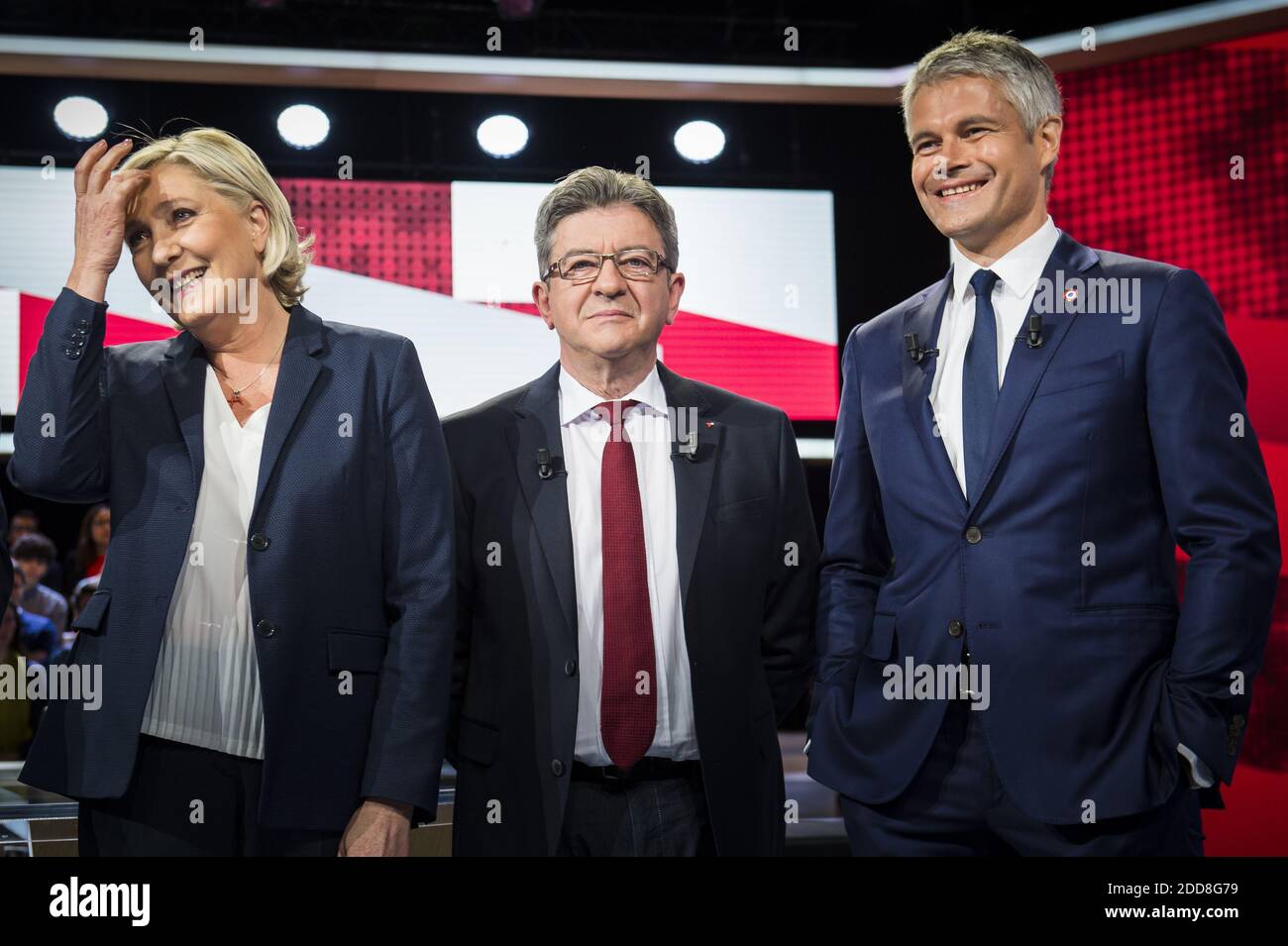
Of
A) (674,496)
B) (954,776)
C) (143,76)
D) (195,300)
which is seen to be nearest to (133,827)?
(195,300)

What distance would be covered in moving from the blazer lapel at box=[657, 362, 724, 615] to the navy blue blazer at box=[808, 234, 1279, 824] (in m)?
0.42

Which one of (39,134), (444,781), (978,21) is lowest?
(444,781)

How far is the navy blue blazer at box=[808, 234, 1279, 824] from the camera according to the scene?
244cm

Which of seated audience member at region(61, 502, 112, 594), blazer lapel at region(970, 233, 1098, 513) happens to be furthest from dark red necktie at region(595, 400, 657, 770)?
seated audience member at region(61, 502, 112, 594)

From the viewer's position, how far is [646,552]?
2.85 m

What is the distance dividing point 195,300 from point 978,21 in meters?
3.06

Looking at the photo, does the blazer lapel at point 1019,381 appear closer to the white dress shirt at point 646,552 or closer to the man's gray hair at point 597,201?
the white dress shirt at point 646,552

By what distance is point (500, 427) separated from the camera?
9.62 feet

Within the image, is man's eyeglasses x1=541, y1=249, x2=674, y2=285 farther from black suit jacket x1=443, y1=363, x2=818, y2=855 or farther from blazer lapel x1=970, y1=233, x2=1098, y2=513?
blazer lapel x1=970, y1=233, x2=1098, y2=513

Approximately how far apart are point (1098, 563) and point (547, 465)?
1120mm

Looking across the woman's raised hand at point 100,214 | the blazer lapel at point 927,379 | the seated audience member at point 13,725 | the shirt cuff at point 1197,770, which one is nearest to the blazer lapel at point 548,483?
the blazer lapel at point 927,379

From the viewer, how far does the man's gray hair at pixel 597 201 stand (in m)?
2.95

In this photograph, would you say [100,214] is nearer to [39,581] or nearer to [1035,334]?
[1035,334]
